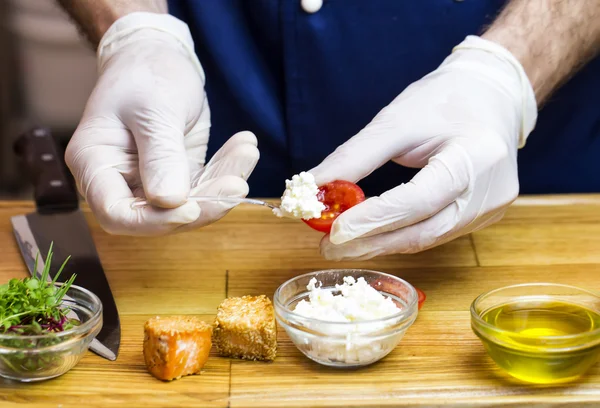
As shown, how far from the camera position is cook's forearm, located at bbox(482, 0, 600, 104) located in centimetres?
192

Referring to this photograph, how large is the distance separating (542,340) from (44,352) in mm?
831

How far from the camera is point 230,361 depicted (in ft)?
4.73

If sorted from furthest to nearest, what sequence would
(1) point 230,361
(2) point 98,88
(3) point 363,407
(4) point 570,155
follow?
(4) point 570,155 < (2) point 98,88 < (1) point 230,361 < (3) point 363,407

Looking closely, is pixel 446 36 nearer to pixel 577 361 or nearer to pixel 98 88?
pixel 98 88

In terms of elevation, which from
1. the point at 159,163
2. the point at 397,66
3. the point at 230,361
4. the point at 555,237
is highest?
the point at 159,163

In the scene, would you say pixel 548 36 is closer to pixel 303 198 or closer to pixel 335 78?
pixel 335 78

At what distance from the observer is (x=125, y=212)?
1.54 meters

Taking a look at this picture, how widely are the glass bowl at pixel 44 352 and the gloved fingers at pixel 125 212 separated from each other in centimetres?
22

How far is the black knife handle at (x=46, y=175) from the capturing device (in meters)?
2.05

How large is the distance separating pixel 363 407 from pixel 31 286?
24.4 inches

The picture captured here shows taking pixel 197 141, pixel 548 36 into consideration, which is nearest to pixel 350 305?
pixel 197 141

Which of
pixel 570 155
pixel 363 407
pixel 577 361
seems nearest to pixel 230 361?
pixel 363 407

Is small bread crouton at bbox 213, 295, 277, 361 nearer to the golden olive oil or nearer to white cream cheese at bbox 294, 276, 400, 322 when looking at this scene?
white cream cheese at bbox 294, 276, 400, 322

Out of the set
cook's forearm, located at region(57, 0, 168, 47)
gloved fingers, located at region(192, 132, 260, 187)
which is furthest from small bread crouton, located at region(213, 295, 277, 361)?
cook's forearm, located at region(57, 0, 168, 47)
